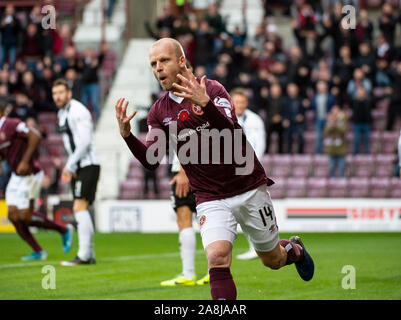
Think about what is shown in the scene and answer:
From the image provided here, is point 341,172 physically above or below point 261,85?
below

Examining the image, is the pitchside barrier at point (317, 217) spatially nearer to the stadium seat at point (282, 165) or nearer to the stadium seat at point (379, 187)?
the stadium seat at point (379, 187)

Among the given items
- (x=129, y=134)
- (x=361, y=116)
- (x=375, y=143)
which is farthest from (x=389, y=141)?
(x=129, y=134)

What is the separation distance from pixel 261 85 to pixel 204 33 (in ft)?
8.80

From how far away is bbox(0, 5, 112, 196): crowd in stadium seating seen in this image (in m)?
21.3

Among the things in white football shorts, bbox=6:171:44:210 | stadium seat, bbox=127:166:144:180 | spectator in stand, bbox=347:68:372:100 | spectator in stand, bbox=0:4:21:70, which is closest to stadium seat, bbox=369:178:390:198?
spectator in stand, bbox=347:68:372:100

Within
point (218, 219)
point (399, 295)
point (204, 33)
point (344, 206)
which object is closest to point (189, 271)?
point (399, 295)

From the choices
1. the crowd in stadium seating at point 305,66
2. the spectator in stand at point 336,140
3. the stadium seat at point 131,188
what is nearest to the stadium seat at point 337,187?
the spectator in stand at point 336,140

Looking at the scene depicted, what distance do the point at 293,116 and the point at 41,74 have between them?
7455 mm

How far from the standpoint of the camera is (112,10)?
26781 millimetres

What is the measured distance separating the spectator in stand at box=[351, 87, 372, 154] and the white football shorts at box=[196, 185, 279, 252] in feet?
45.0

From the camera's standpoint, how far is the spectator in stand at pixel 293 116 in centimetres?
2025

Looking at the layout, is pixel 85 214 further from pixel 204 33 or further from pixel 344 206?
pixel 204 33

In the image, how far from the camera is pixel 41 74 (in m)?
22.9
